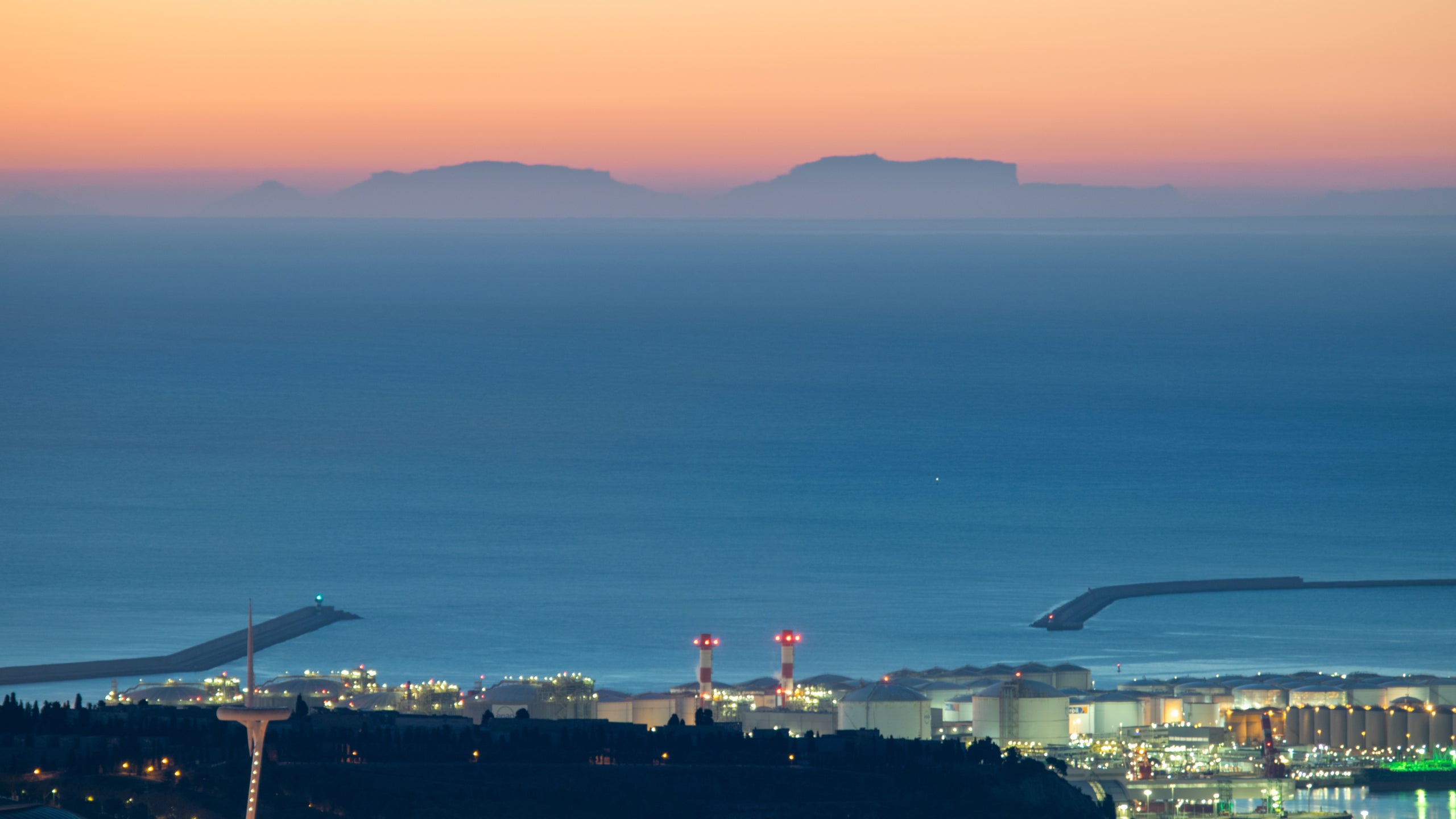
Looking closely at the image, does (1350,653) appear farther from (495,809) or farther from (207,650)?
(495,809)

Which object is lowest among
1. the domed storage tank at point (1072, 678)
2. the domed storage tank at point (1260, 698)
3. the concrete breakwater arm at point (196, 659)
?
the domed storage tank at point (1260, 698)

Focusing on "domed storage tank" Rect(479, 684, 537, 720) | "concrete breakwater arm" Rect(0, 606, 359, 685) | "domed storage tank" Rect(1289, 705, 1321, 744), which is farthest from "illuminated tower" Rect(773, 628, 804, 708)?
"concrete breakwater arm" Rect(0, 606, 359, 685)

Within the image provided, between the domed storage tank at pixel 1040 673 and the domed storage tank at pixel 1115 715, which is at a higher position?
the domed storage tank at pixel 1040 673

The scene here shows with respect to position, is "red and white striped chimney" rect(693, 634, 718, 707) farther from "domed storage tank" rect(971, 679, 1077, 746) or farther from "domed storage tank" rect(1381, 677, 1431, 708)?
"domed storage tank" rect(1381, 677, 1431, 708)

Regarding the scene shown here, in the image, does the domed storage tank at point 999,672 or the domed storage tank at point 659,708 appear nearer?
the domed storage tank at point 659,708

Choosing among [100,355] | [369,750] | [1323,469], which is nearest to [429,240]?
[100,355]

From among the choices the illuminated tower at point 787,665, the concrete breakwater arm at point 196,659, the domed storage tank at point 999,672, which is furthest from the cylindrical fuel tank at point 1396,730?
the concrete breakwater arm at point 196,659

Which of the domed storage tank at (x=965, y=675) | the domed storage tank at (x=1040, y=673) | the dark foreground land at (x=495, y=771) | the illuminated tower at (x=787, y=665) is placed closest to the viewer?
the dark foreground land at (x=495, y=771)

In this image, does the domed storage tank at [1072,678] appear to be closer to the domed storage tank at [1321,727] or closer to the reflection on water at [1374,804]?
the domed storage tank at [1321,727]
